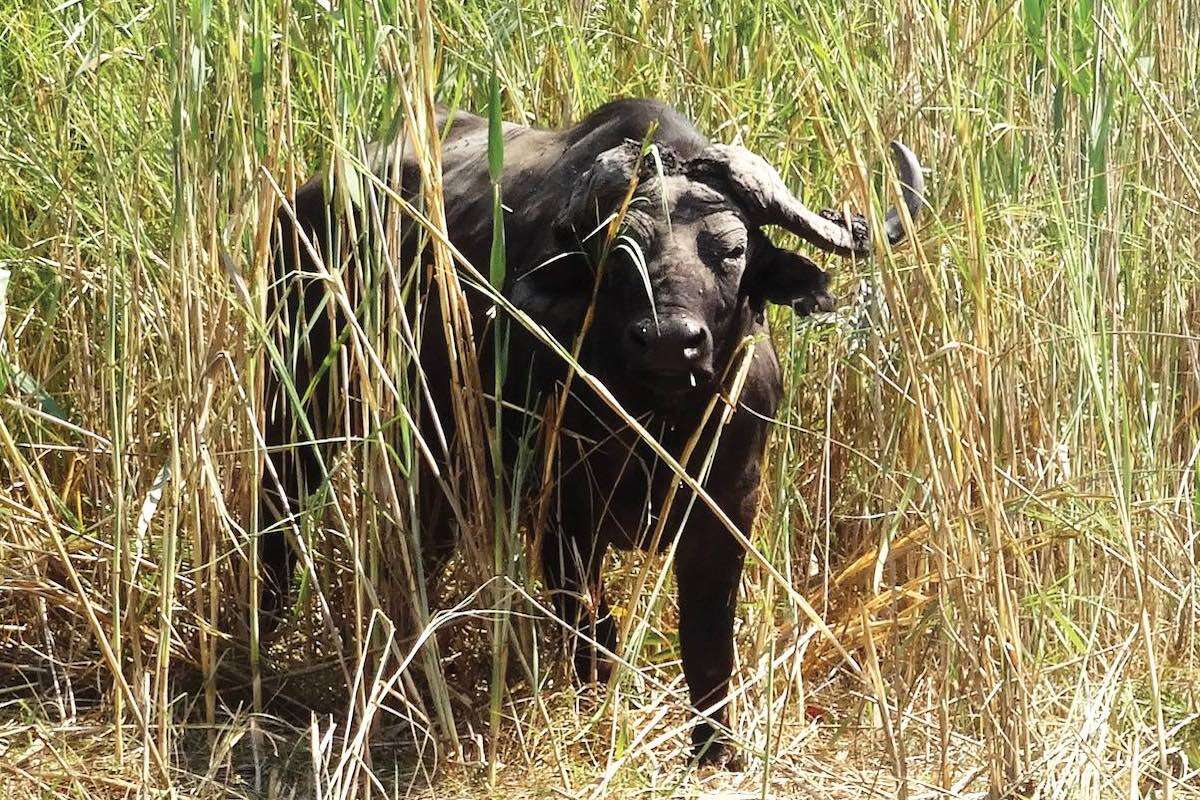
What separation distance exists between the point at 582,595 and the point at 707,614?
1.02ft

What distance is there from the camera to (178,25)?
3066mm

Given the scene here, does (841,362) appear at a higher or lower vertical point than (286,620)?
higher

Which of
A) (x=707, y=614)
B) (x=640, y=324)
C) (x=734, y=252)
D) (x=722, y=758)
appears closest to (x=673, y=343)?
(x=640, y=324)

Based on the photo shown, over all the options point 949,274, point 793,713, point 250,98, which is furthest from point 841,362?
point 250,98

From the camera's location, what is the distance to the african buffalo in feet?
11.3

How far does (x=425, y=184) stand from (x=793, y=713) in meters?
1.51

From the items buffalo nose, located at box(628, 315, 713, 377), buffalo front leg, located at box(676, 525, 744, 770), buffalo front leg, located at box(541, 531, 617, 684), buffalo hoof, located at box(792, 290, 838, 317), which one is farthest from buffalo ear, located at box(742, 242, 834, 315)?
buffalo front leg, located at box(541, 531, 617, 684)

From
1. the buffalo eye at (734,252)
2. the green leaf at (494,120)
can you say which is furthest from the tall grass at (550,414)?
the buffalo eye at (734,252)

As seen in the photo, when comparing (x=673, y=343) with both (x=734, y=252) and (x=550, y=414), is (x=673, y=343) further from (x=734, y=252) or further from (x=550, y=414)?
(x=550, y=414)

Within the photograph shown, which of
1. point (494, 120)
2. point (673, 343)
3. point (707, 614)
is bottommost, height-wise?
point (707, 614)

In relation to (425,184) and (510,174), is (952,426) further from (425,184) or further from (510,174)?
(510,174)

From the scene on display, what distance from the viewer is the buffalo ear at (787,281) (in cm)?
370

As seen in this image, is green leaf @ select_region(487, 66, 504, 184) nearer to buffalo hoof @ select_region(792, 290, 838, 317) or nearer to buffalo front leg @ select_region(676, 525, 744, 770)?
buffalo hoof @ select_region(792, 290, 838, 317)

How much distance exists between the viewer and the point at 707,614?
3.84 m
